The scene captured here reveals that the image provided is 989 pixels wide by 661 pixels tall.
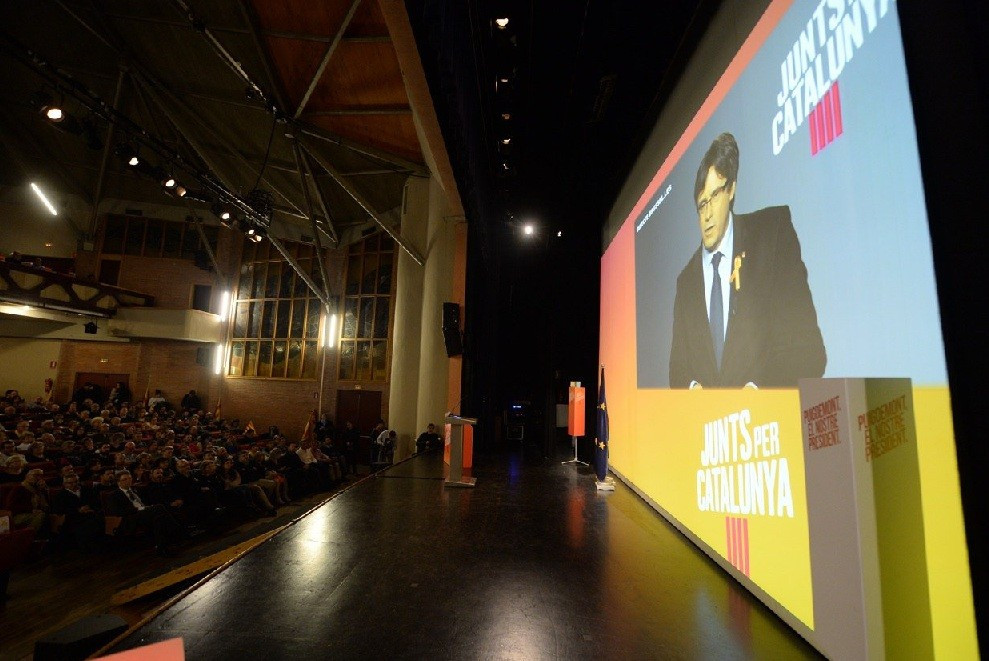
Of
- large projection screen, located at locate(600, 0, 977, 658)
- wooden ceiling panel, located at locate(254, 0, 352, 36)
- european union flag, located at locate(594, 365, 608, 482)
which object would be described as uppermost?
wooden ceiling panel, located at locate(254, 0, 352, 36)

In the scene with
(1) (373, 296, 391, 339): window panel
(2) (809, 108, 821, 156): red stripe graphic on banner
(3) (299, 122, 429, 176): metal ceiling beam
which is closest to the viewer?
(2) (809, 108, 821, 156): red stripe graphic on banner

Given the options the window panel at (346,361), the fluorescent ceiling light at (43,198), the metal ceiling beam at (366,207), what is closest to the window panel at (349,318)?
the window panel at (346,361)

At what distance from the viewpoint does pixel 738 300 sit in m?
2.87

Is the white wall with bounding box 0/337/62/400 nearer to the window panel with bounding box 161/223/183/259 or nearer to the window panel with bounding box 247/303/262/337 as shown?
the window panel with bounding box 161/223/183/259

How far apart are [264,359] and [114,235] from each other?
6540 millimetres

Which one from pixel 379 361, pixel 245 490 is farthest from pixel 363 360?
pixel 245 490

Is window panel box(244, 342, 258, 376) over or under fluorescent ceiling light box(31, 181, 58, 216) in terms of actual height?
under

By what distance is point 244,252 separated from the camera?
15977mm

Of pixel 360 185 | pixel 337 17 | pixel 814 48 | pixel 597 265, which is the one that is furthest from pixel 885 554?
pixel 360 185

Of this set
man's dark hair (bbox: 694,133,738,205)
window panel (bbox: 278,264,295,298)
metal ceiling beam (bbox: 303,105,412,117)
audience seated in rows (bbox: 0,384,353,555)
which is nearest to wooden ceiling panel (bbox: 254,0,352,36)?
metal ceiling beam (bbox: 303,105,412,117)

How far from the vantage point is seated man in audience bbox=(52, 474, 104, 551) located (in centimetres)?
495

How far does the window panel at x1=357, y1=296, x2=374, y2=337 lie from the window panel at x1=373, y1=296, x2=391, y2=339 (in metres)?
0.14

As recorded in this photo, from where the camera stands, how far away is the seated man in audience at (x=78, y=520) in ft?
16.2

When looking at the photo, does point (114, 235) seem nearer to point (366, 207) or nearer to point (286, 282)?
point (286, 282)
